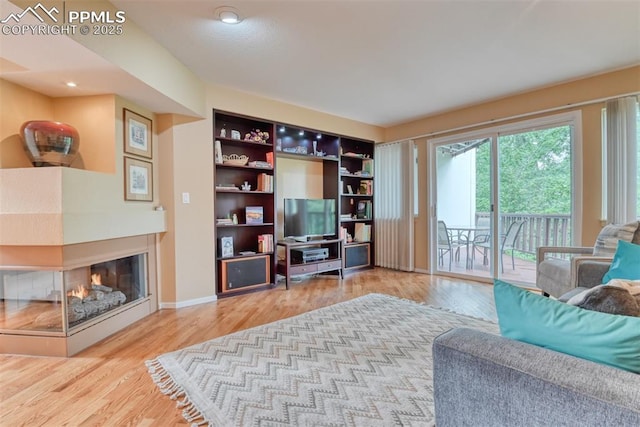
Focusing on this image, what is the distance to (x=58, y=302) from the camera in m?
2.21

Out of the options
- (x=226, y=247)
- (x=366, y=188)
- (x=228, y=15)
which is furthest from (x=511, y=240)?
(x=228, y=15)

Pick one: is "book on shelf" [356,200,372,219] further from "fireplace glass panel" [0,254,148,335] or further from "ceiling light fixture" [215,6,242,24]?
"fireplace glass panel" [0,254,148,335]

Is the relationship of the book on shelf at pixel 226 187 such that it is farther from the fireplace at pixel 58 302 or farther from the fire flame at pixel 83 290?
the fire flame at pixel 83 290

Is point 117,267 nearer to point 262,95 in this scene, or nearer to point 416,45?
point 262,95

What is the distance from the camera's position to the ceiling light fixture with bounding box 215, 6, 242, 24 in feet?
6.90

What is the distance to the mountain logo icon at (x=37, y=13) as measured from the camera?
1.60 meters

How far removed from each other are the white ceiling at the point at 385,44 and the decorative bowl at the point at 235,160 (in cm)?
80

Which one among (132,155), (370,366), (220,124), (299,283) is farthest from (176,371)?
(220,124)

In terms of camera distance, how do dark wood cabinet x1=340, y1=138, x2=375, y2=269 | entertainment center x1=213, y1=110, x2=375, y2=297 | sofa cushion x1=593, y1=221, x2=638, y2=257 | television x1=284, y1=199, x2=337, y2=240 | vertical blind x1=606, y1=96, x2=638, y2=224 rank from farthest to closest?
dark wood cabinet x1=340, y1=138, x2=375, y2=269 < television x1=284, y1=199, x2=337, y2=240 < entertainment center x1=213, y1=110, x2=375, y2=297 < vertical blind x1=606, y1=96, x2=638, y2=224 < sofa cushion x1=593, y1=221, x2=638, y2=257

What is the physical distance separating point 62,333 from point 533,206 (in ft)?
16.2

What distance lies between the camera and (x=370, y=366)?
1.97 meters

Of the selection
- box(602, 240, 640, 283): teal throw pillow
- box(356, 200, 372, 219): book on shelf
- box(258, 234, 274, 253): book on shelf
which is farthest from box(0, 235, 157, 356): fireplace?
box(602, 240, 640, 283): teal throw pillow

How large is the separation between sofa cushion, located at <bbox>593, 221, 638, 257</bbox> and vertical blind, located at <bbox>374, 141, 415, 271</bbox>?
97.1 inches

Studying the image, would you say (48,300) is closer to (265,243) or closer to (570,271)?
(265,243)
